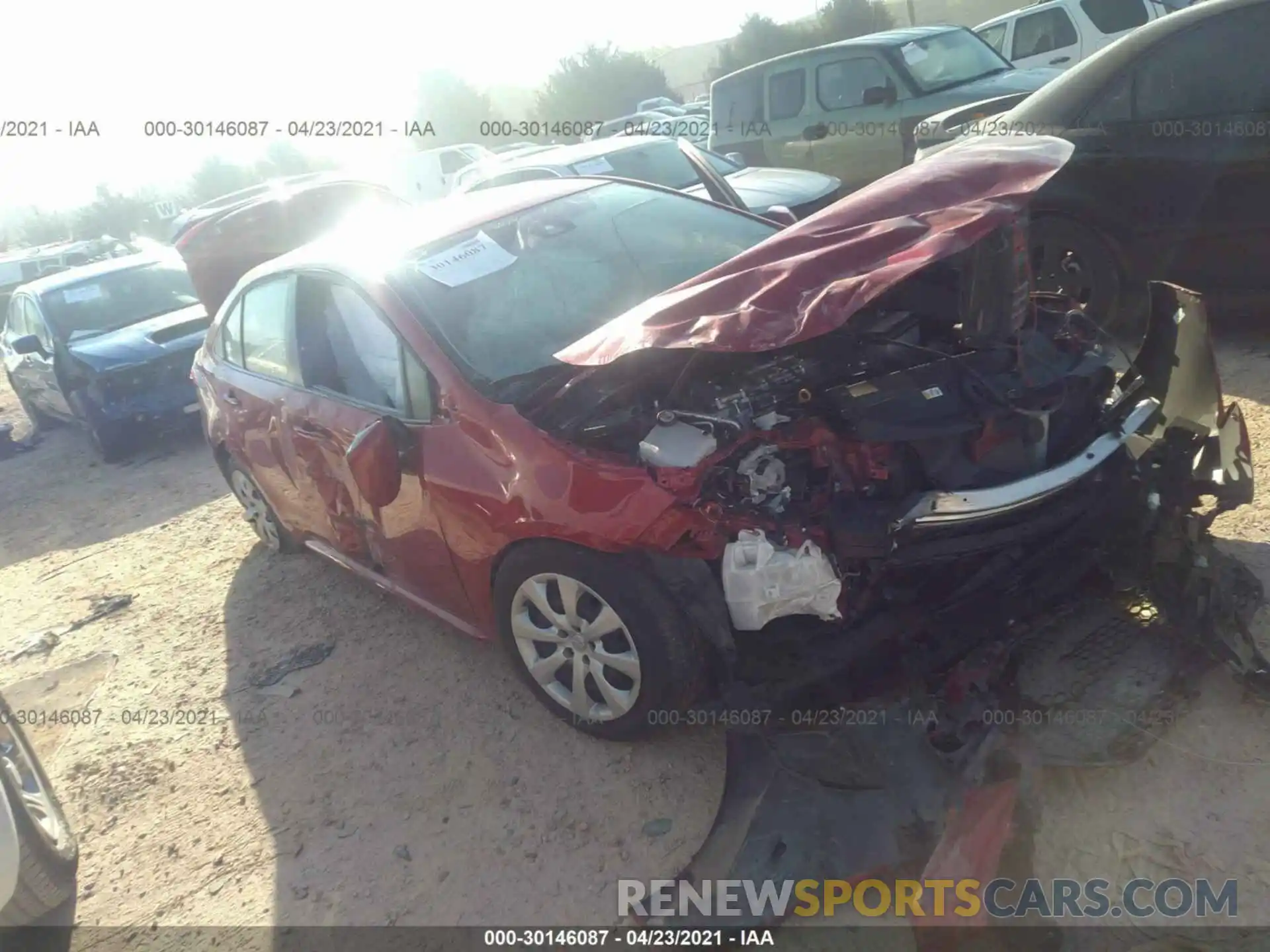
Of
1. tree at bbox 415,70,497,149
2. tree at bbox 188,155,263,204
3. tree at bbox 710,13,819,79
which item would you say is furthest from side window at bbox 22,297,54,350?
tree at bbox 415,70,497,149

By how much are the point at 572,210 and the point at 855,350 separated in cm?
144

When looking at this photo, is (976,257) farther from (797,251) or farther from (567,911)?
(567,911)

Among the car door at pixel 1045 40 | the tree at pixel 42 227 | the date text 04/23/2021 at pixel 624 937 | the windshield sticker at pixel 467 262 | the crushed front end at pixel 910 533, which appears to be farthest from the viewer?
the tree at pixel 42 227

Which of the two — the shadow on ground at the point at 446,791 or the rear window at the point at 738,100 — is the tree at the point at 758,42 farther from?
the shadow on ground at the point at 446,791

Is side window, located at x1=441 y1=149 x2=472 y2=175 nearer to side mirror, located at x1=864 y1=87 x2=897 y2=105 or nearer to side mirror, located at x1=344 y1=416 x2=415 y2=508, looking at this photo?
side mirror, located at x1=864 y1=87 x2=897 y2=105

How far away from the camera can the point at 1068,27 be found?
34.4 ft

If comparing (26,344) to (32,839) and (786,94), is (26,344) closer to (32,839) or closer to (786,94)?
(32,839)

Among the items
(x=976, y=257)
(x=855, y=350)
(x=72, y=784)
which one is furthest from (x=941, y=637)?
(x=72, y=784)

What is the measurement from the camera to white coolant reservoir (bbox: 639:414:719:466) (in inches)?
97.3

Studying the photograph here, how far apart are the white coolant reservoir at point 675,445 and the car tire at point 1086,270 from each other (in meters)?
3.18

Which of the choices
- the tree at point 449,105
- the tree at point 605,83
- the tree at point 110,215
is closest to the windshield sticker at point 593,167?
the tree at point 110,215

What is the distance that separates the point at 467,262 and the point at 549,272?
300 millimetres

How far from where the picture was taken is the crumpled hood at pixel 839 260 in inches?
96.0

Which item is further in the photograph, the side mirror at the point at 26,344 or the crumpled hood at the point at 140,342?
the side mirror at the point at 26,344
